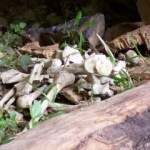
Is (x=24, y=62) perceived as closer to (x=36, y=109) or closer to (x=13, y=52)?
(x=13, y=52)

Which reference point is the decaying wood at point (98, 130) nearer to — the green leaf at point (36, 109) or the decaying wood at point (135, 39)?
the green leaf at point (36, 109)

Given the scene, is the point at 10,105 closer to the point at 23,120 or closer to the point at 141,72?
the point at 23,120

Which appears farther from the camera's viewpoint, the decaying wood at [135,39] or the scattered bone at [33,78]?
the decaying wood at [135,39]

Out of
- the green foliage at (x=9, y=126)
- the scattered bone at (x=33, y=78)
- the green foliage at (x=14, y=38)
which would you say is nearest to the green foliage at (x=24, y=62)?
the scattered bone at (x=33, y=78)

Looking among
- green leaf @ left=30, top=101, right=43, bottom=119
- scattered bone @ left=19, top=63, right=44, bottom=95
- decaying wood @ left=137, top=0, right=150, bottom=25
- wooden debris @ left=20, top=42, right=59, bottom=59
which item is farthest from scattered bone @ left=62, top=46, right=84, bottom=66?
decaying wood @ left=137, top=0, right=150, bottom=25

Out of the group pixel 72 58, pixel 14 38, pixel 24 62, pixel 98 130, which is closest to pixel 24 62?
pixel 24 62
